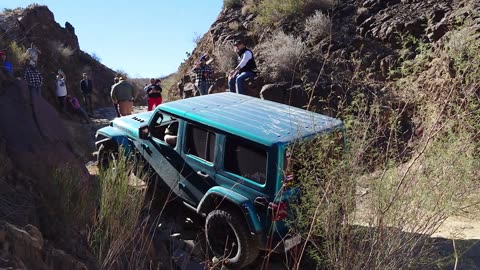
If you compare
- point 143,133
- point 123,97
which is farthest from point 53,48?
point 143,133

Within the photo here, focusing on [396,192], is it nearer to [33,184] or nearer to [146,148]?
[33,184]

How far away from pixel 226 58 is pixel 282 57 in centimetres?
241

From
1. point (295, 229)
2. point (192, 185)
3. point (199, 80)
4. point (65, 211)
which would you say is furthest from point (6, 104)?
point (199, 80)

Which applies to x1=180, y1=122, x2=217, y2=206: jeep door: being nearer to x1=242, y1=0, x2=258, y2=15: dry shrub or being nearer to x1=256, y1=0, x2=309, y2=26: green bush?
x1=256, y1=0, x2=309, y2=26: green bush

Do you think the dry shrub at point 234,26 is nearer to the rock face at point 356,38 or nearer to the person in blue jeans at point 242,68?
the rock face at point 356,38

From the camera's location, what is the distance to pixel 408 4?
1265 cm

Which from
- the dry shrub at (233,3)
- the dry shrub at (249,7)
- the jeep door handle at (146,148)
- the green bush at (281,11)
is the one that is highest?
the dry shrub at (233,3)

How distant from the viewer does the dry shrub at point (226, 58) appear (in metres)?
13.8

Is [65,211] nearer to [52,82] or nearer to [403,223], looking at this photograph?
[403,223]

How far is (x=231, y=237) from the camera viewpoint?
597 centimetres

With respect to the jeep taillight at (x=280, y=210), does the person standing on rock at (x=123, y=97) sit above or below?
above

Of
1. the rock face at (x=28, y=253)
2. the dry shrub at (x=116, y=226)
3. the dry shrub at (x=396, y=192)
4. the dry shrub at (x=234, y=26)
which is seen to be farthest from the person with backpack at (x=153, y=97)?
the rock face at (x=28, y=253)

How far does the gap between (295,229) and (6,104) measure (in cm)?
317

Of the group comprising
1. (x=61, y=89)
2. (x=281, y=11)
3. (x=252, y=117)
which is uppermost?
(x=281, y=11)
